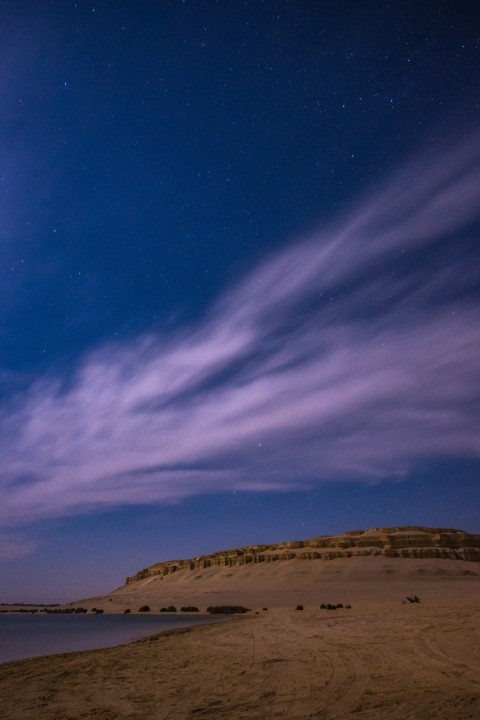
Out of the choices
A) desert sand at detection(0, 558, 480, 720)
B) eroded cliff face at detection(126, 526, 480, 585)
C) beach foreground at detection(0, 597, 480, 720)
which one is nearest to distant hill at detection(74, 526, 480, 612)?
eroded cliff face at detection(126, 526, 480, 585)

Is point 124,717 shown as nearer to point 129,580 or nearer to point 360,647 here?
point 360,647

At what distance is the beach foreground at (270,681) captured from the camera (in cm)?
727

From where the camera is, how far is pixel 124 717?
757 cm

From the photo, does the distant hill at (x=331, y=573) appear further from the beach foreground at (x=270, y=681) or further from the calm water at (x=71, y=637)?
the beach foreground at (x=270, y=681)

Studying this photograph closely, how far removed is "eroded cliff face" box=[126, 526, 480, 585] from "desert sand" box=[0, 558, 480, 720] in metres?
83.3

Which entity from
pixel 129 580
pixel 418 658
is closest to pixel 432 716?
pixel 418 658

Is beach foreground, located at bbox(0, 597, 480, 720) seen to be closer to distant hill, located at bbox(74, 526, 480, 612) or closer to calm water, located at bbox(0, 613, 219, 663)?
calm water, located at bbox(0, 613, 219, 663)

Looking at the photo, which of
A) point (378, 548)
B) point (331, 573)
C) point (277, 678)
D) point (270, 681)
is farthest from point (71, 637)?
point (378, 548)

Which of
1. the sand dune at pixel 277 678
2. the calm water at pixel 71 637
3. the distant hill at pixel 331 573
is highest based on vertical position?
the sand dune at pixel 277 678

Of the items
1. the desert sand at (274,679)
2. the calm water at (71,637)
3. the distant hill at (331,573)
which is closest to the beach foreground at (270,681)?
the desert sand at (274,679)

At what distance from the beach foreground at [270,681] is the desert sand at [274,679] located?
22mm

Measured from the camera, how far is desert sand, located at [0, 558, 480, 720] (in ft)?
23.9

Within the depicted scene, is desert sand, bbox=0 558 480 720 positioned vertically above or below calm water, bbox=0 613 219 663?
above

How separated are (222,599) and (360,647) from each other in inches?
2697
